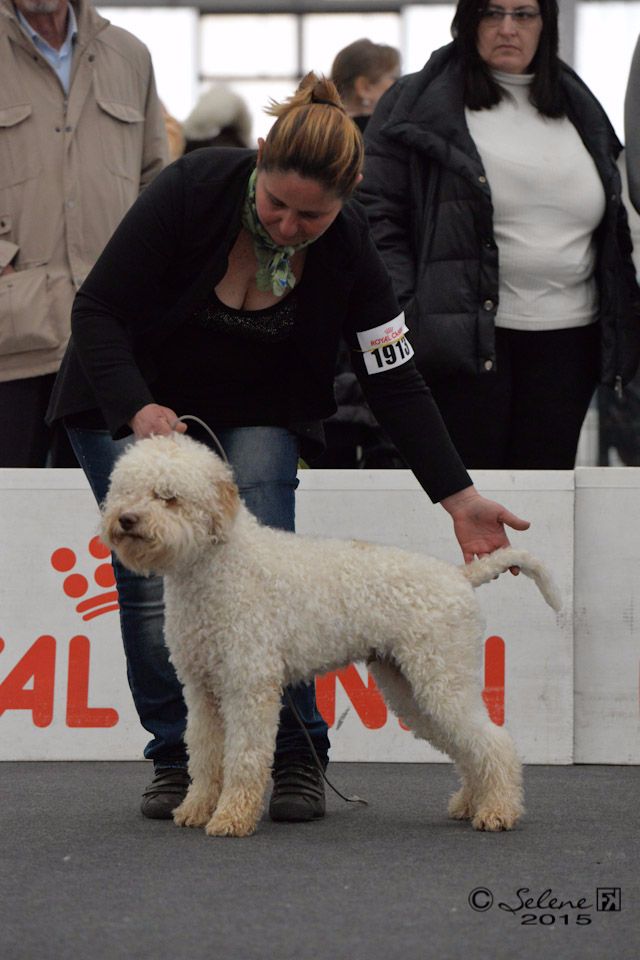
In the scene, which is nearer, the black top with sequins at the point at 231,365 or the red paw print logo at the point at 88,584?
the black top with sequins at the point at 231,365

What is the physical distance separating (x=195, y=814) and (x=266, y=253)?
122cm

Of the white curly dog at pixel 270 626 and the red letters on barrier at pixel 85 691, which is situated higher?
the white curly dog at pixel 270 626

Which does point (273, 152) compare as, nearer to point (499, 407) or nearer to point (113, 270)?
point (113, 270)

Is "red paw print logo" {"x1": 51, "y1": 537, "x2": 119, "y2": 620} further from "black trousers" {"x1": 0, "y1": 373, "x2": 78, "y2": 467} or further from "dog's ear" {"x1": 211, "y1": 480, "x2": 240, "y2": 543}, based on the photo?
"dog's ear" {"x1": 211, "y1": 480, "x2": 240, "y2": 543}

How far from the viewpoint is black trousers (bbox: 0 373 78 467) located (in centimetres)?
427

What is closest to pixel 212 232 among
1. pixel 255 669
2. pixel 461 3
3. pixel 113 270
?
pixel 113 270

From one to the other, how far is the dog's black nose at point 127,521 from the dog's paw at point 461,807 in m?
0.98

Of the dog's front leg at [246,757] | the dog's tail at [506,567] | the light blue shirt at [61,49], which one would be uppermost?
the light blue shirt at [61,49]

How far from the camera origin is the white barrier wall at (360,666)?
4.36 meters

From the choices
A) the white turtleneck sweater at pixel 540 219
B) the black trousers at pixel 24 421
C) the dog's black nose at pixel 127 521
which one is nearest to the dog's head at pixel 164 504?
the dog's black nose at pixel 127 521

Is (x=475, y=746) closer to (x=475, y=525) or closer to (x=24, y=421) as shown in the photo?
(x=475, y=525)

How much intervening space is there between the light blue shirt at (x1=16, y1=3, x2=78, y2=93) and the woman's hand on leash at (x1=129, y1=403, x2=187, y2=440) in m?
1.68

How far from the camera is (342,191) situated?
3.02m

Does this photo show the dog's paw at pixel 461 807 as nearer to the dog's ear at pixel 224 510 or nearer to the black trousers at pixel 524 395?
the dog's ear at pixel 224 510
